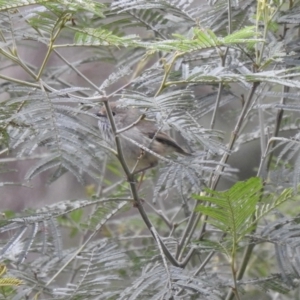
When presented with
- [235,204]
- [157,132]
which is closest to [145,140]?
[157,132]

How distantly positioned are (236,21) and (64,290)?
0.92m

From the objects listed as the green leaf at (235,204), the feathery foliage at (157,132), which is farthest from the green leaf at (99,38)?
the green leaf at (235,204)

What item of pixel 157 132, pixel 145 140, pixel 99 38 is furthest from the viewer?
pixel 145 140

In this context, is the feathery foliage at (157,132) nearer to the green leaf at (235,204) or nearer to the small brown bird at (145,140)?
the green leaf at (235,204)

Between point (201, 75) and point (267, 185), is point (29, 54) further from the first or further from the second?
point (201, 75)

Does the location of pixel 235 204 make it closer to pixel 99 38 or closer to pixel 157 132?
pixel 157 132

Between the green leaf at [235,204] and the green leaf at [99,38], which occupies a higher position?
the green leaf at [99,38]

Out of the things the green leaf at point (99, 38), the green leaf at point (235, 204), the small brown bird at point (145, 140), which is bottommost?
the small brown bird at point (145, 140)

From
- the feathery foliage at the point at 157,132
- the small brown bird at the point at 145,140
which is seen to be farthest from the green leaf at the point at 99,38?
the small brown bird at the point at 145,140

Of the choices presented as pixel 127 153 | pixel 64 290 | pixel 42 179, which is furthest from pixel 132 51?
pixel 42 179

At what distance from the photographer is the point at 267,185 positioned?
6.01 ft

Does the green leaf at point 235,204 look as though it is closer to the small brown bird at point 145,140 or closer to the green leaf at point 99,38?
the green leaf at point 99,38

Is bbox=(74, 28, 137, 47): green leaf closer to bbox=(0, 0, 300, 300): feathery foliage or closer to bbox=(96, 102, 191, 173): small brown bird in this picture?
bbox=(0, 0, 300, 300): feathery foliage

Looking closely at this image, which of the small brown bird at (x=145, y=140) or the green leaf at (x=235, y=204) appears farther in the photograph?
the small brown bird at (x=145, y=140)
